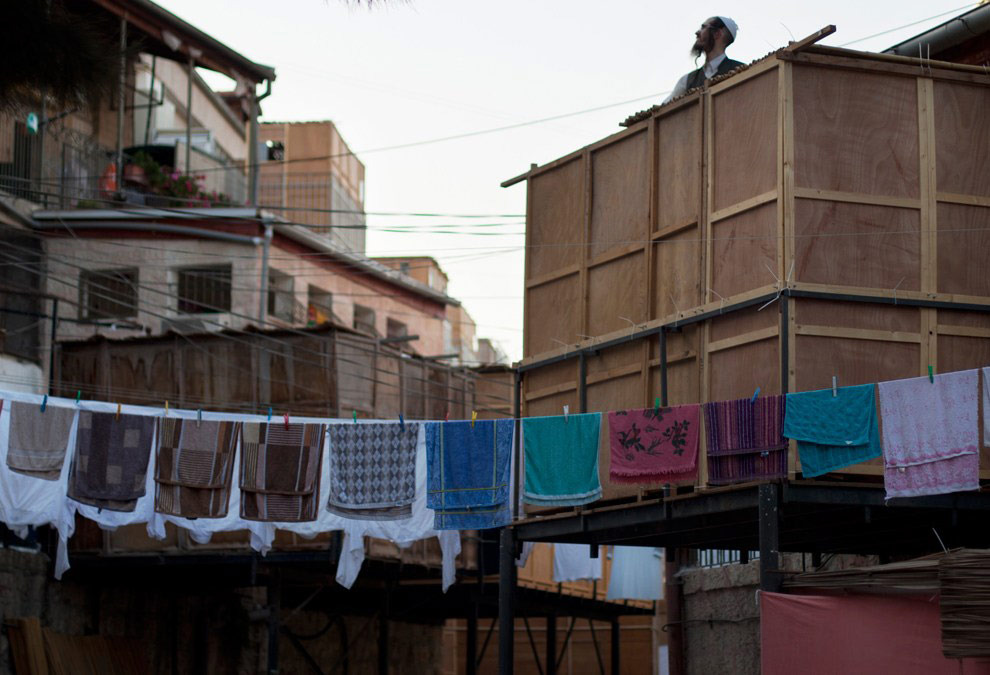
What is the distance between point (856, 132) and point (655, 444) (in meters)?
3.71

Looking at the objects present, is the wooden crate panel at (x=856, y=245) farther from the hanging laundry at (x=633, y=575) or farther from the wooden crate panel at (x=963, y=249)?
the hanging laundry at (x=633, y=575)

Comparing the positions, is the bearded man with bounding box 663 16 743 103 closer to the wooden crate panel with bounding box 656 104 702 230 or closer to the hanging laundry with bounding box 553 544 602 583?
the wooden crate panel with bounding box 656 104 702 230

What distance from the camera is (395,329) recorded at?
35.9m

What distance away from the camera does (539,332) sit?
58.8 feet

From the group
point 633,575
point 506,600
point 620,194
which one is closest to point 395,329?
point 633,575

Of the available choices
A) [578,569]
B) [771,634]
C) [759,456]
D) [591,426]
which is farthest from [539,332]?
[578,569]

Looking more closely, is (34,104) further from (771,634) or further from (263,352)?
(263,352)

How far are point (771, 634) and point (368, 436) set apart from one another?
6.99 m

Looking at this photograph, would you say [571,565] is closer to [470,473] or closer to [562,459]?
[470,473]

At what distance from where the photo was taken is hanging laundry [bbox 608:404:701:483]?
15141 millimetres

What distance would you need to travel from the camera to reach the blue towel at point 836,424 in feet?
45.6

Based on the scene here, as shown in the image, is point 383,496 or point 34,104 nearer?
point 34,104

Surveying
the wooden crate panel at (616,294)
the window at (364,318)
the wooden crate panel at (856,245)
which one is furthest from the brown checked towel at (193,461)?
the window at (364,318)

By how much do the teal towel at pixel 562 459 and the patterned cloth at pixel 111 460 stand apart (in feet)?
18.4
